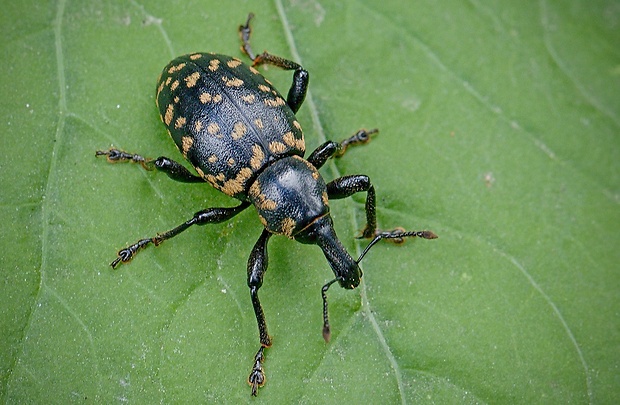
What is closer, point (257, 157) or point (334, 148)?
point (257, 157)

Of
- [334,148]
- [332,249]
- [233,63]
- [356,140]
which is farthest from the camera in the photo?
[356,140]

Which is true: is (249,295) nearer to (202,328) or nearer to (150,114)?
(202,328)

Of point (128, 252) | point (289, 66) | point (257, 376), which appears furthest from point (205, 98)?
point (257, 376)

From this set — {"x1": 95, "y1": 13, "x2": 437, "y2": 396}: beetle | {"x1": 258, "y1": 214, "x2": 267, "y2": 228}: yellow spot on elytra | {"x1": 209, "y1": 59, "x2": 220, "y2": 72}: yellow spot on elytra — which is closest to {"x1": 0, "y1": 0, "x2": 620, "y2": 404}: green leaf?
{"x1": 95, "y1": 13, "x2": 437, "y2": 396}: beetle

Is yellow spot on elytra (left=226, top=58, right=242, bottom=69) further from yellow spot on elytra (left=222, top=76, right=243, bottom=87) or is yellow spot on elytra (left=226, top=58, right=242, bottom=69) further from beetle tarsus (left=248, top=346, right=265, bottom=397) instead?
beetle tarsus (left=248, top=346, right=265, bottom=397)

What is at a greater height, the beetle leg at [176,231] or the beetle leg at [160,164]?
the beetle leg at [160,164]

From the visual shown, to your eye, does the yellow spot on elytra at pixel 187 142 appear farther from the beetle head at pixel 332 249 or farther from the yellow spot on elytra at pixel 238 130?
the beetle head at pixel 332 249

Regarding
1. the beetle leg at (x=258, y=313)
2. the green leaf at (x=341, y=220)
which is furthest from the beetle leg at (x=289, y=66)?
the beetle leg at (x=258, y=313)

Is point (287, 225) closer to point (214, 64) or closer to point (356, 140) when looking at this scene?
point (356, 140)

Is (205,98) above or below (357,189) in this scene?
above
